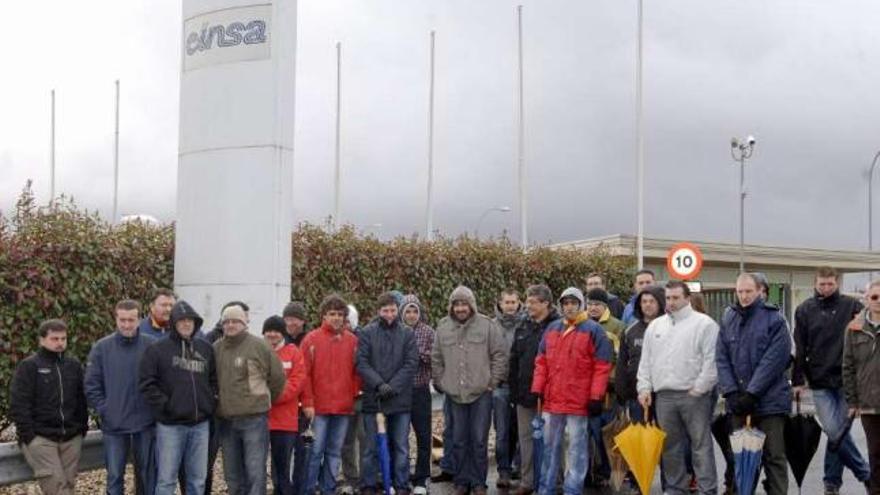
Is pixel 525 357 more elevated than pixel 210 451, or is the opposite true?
pixel 525 357

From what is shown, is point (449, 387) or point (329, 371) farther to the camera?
point (449, 387)

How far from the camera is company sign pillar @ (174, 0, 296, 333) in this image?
34.9ft

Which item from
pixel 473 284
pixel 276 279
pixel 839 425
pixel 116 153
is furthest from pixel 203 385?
pixel 116 153

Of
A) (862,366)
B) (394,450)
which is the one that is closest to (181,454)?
(394,450)

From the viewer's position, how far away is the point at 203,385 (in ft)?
26.6

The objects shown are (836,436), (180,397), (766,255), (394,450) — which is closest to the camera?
(180,397)

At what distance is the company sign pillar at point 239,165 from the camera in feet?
34.9

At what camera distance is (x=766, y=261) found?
4116 cm

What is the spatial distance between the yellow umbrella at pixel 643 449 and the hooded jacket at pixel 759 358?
717mm

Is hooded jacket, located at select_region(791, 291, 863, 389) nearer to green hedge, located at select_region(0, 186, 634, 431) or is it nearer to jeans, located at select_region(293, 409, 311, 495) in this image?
jeans, located at select_region(293, 409, 311, 495)

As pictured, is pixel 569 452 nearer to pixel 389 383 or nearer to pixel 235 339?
pixel 389 383

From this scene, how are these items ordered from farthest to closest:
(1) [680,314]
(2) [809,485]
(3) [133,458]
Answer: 1. (2) [809,485]
2. (1) [680,314]
3. (3) [133,458]

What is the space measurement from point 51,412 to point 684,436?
5228 mm

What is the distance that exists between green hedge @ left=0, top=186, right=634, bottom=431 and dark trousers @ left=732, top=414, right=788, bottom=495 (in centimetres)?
632
